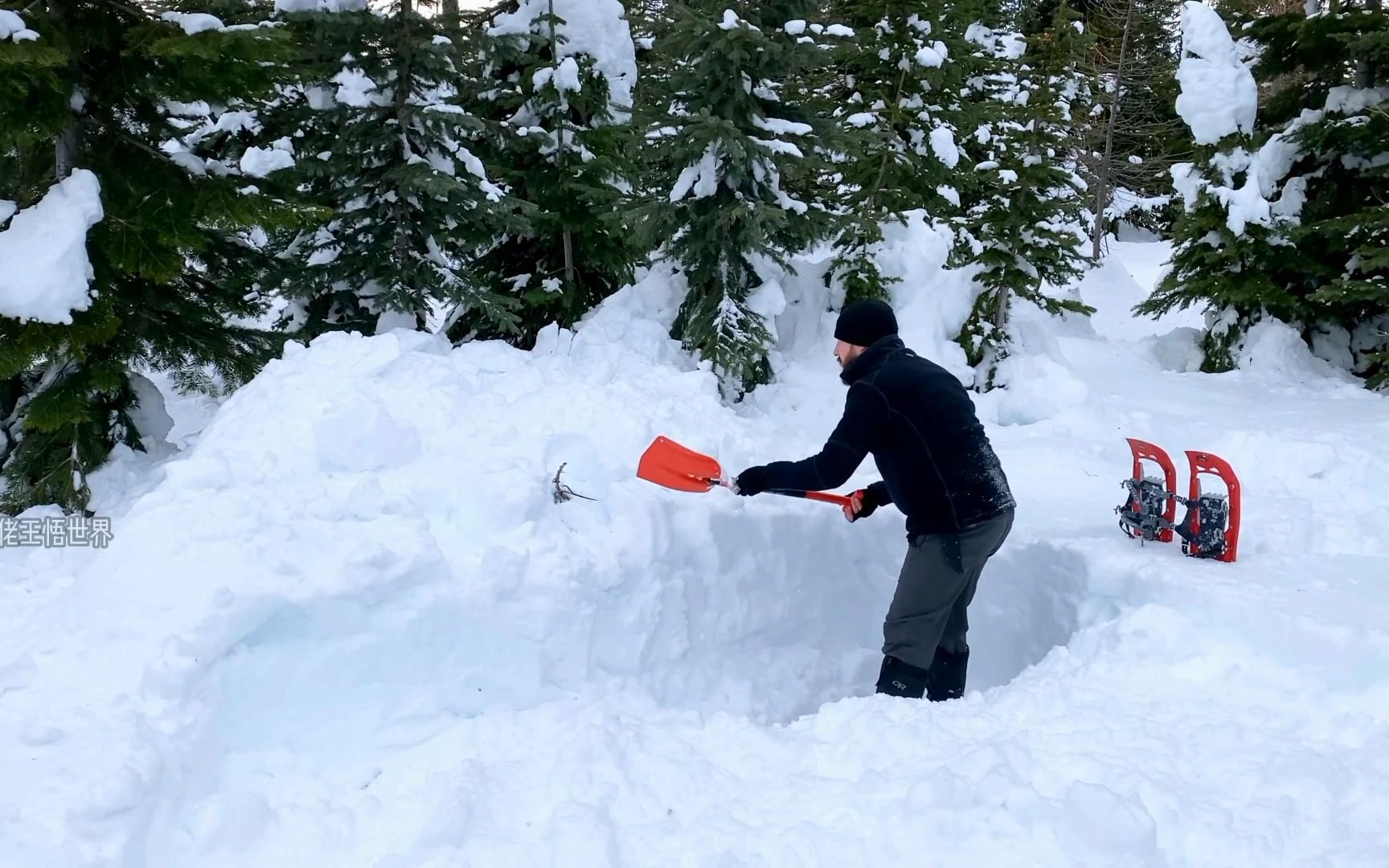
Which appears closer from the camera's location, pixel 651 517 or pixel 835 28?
pixel 651 517

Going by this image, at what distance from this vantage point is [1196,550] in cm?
538

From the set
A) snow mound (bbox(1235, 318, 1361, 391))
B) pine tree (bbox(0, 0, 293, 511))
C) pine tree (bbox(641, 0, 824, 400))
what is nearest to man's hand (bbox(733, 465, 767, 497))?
pine tree (bbox(641, 0, 824, 400))

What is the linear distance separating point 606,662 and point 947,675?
2028 mm

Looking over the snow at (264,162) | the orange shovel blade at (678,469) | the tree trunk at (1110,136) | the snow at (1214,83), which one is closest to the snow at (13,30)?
the snow at (264,162)

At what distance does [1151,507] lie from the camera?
5723mm

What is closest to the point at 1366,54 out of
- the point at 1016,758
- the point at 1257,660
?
the point at 1257,660

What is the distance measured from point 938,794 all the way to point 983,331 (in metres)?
9.05

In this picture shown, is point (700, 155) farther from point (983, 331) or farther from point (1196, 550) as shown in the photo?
point (1196, 550)

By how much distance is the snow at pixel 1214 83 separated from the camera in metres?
12.2

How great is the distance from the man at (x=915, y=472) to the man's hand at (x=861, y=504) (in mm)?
411

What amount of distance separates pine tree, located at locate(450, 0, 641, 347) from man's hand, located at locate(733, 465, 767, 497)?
5304 mm

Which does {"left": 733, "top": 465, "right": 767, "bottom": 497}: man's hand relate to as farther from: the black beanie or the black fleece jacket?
the black beanie

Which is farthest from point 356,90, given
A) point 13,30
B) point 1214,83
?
point 1214,83

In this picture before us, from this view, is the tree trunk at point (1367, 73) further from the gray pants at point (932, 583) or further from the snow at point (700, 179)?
the gray pants at point (932, 583)
